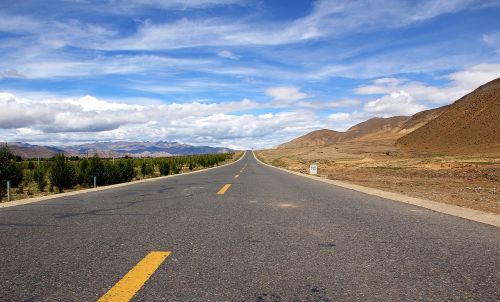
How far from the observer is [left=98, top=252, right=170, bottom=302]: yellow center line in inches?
139

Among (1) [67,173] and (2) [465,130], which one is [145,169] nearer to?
(1) [67,173]

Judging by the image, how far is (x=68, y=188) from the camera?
27.2 metres

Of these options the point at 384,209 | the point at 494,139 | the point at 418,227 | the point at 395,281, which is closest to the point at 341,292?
the point at 395,281

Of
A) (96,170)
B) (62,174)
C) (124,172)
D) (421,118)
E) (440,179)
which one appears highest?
(421,118)

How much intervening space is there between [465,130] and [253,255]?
79419 millimetres

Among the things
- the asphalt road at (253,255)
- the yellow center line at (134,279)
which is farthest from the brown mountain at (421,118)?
the yellow center line at (134,279)

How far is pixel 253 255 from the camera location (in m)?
4.97

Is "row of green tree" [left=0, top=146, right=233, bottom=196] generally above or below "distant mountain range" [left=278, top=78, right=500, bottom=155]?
below

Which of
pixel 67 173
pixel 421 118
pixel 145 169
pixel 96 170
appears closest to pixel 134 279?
pixel 67 173

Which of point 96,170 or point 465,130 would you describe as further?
point 465,130

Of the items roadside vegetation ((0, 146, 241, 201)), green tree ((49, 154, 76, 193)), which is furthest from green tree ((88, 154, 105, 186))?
green tree ((49, 154, 76, 193))

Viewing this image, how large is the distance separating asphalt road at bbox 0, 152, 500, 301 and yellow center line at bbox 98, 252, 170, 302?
0.07 m

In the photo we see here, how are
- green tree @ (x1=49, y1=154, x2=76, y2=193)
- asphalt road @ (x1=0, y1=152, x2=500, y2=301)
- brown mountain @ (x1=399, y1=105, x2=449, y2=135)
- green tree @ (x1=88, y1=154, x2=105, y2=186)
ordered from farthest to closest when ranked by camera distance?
brown mountain @ (x1=399, y1=105, x2=449, y2=135) < green tree @ (x1=88, y1=154, x2=105, y2=186) < green tree @ (x1=49, y1=154, x2=76, y2=193) < asphalt road @ (x1=0, y1=152, x2=500, y2=301)

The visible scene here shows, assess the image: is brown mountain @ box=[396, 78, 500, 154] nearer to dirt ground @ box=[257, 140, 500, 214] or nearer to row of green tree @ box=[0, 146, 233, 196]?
dirt ground @ box=[257, 140, 500, 214]
